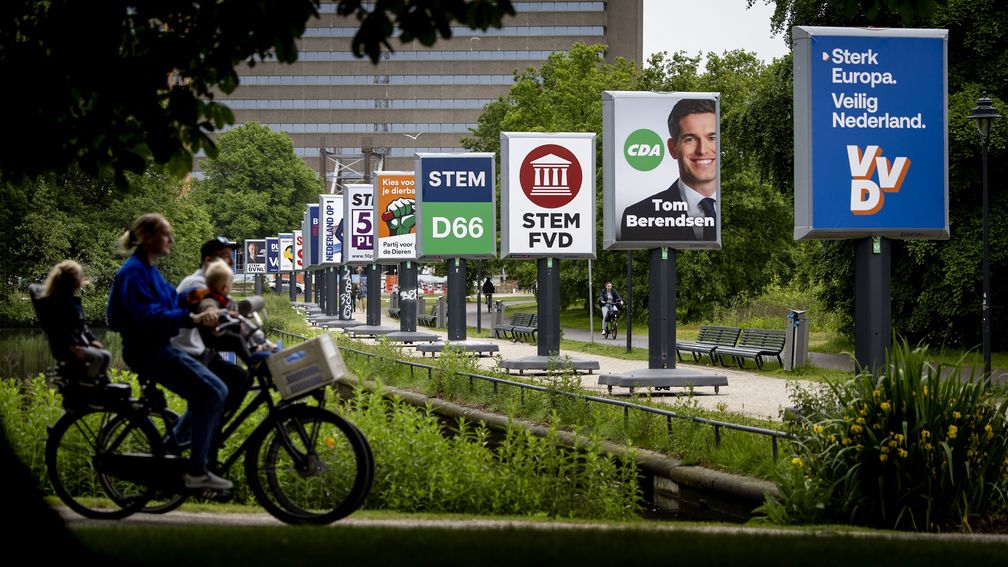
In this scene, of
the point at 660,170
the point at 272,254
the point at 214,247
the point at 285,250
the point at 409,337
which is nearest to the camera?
the point at 214,247

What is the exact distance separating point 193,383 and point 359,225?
1411 inches

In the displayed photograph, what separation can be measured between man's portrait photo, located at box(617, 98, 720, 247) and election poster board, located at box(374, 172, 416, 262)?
1797cm

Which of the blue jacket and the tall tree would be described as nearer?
the blue jacket

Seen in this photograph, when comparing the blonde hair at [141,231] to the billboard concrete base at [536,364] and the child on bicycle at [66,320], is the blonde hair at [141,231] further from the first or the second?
the billboard concrete base at [536,364]

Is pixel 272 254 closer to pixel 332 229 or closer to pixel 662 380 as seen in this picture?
pixel 332 229

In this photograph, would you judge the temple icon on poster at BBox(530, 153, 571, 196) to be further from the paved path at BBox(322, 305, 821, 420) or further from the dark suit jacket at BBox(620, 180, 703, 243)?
the dark suit jacket at BBox(620, 180, 703, 243)

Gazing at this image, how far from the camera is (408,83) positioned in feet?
509

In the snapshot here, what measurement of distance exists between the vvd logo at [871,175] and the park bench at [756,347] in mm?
11804

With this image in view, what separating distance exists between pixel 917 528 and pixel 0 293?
46.3 meters

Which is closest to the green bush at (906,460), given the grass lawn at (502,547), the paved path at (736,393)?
the grass lawn at (502,547)

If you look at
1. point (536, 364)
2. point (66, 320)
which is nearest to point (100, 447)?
point (66, 320)

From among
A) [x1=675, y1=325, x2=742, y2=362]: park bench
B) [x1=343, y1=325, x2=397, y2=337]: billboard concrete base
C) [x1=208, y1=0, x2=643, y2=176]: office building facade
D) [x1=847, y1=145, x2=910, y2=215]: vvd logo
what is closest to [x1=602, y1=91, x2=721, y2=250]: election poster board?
[x1=847, y1=145, x2=910, y2=215]: vvd logo

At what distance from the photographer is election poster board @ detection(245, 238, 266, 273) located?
304ft

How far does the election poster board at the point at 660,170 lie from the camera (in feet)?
66.9
